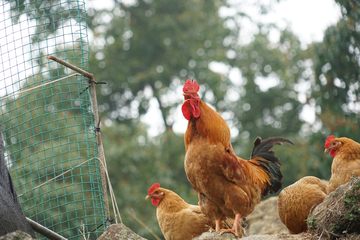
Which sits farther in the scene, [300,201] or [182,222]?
[182,222]

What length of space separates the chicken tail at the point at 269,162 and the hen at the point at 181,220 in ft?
2.46

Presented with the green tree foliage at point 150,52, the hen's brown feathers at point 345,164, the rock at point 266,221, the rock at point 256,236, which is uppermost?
the green tree foliage at point 150,52

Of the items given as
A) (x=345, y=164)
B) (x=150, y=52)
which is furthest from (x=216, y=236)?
(x=150, y=52)

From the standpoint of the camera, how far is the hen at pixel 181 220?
4.79 meters

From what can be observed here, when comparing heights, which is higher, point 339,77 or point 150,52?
point 150,52

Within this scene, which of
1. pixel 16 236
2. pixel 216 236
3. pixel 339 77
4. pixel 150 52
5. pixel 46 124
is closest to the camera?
pixel 16 236

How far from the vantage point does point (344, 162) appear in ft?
14.9

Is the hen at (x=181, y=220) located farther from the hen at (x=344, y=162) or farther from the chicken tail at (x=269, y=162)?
the hen at (x=344, y=162)

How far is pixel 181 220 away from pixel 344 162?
2.15 metres

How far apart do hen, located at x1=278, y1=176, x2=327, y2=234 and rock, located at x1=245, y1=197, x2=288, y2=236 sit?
2.26 m

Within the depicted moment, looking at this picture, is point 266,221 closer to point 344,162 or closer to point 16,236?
point 344,162

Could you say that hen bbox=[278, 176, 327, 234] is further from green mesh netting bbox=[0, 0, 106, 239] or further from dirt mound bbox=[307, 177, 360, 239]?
green mesh netting bbox=[0, 0, 106, 239]

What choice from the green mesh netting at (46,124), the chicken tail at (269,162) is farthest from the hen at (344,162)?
the green mesh netting at (46,124)

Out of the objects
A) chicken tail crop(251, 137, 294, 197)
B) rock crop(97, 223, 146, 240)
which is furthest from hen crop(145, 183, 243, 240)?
rock crop(97, 223, 146, 240)
